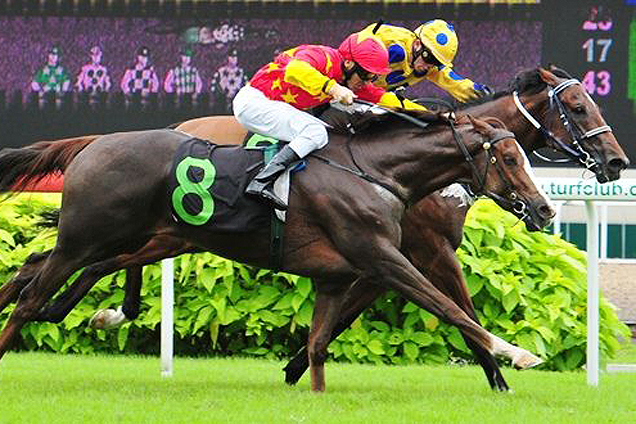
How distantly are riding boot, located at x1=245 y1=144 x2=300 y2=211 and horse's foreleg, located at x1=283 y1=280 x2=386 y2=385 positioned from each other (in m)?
0.80

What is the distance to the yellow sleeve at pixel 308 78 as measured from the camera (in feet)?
19.9

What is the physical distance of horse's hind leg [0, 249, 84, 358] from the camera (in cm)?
606

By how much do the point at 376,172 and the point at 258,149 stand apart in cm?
50

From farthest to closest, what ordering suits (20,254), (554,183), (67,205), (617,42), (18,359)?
(617,42)
(20,254)
(18,359)
(554,183)
(67,205)

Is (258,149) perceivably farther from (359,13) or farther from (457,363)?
(359,13)

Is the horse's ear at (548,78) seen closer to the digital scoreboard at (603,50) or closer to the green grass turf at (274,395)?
the green grass turf at (274,395)

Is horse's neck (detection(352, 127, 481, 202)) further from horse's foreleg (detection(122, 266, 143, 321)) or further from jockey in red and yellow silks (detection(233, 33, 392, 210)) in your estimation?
horse's foreleg (detection(122, 266, 143, 321))

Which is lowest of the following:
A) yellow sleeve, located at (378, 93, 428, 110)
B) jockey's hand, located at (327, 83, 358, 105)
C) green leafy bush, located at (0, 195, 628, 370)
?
green leafy bush, located at (0, 195, 628, 370)

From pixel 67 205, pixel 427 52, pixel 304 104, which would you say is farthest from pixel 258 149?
pixel 427 52

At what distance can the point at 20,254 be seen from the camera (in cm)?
802

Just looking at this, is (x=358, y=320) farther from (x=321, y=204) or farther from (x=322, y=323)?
(x=321, y=204)

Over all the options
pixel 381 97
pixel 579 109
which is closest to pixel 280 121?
pixel 381 97

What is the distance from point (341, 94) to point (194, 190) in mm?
721

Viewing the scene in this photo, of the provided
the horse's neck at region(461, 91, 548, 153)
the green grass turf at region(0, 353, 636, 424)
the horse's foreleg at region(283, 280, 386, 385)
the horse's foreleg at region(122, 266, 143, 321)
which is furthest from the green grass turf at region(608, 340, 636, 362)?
the horse's foreleg at region(122, 266, 143, 321)
